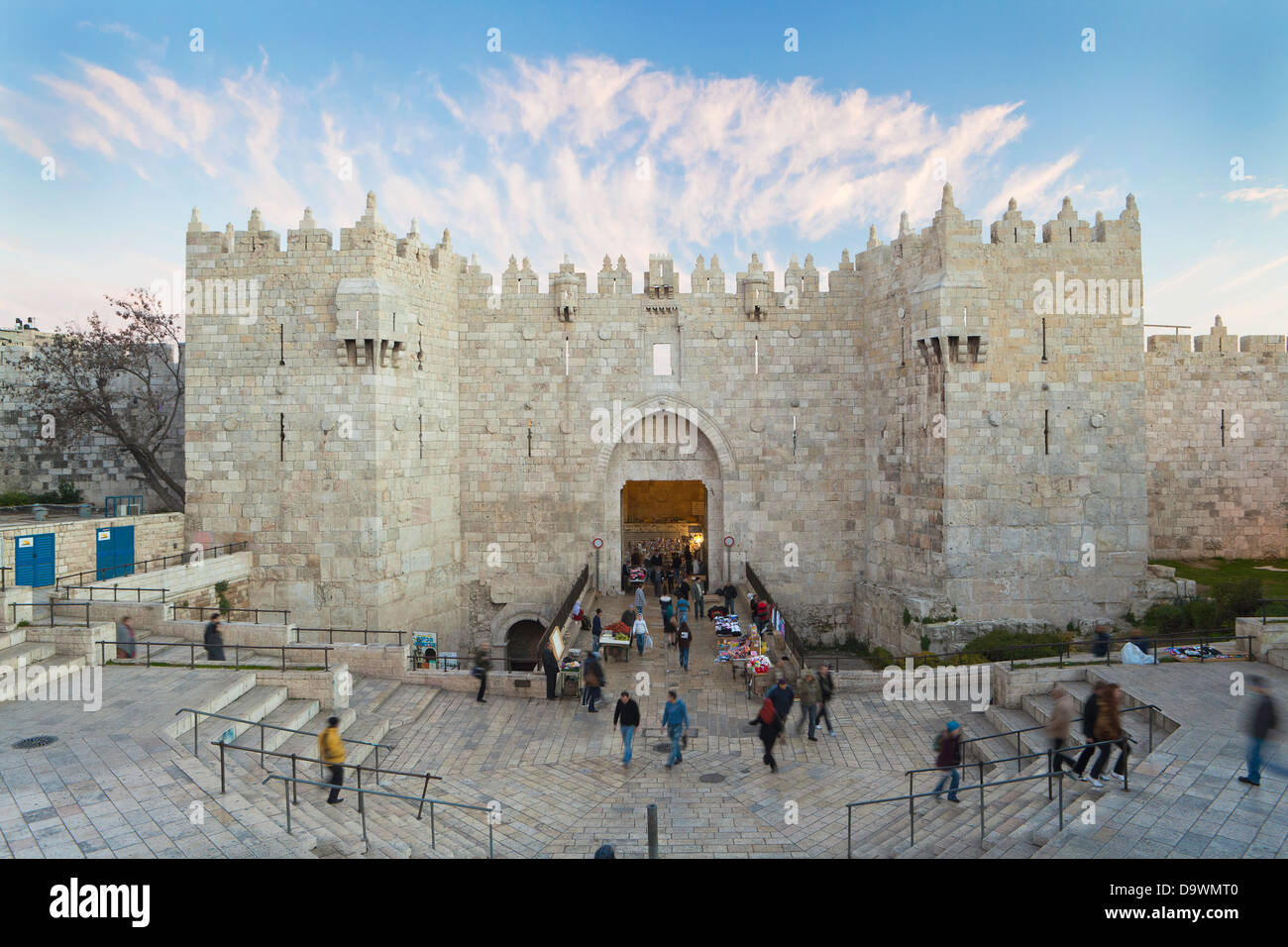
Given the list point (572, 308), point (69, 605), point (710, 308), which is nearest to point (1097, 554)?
point (710, 308)

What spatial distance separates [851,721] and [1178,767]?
17.7 feet

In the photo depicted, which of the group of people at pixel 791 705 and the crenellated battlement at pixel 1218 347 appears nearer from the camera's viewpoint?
the group of people at pixel 791 705

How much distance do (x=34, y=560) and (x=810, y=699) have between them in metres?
18.1

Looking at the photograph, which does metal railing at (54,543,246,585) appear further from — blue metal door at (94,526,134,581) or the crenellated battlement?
the crenellated battlement

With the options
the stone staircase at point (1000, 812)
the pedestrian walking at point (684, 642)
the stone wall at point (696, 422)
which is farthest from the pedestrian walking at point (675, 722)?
the stone wall at point (696, 422)

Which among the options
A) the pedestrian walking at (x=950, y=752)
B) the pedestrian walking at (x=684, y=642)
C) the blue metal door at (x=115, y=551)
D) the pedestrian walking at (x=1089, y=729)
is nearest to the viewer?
the pedestrian walking at (x=1089, y=729)

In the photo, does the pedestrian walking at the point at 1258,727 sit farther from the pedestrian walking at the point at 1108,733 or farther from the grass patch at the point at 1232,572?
the grass patch at the point at 1232,572

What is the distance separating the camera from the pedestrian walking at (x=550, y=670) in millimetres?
14656

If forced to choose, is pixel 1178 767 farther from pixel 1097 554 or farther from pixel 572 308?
pixel 572 308

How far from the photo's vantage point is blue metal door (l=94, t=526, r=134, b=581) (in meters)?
17.6

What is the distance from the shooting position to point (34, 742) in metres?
9.91

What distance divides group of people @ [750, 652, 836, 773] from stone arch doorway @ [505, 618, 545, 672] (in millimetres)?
11105

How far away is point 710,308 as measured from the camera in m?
22.0

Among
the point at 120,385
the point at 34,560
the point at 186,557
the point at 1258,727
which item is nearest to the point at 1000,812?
the point at 1258,727
